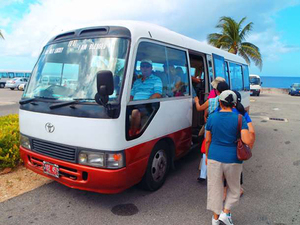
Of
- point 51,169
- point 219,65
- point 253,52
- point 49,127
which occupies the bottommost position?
point 51,169

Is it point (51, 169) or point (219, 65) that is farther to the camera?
point (219, 65)

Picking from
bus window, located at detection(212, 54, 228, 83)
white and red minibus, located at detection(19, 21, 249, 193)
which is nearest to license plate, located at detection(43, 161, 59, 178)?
white and red minibus, located at detection(19, 21, 249, 193)

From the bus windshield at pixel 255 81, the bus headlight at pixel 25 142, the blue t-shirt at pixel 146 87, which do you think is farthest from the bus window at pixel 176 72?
the bus windshield at pixel 255 81

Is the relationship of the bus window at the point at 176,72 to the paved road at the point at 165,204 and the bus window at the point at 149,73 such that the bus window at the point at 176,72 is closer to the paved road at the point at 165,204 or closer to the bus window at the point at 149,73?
the bus window at the point at 149,73

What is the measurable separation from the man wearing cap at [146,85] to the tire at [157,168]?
84cm

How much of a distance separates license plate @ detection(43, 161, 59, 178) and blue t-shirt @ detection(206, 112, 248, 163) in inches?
81.7

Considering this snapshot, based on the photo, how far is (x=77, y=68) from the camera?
11.1 ft

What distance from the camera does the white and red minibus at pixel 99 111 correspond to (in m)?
3.03

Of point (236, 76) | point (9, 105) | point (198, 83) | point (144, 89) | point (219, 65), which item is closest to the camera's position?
point (144, 89)

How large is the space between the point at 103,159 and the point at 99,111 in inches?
23.5

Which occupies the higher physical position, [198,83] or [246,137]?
[198,83]

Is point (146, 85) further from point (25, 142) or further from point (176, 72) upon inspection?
point (25, 142)

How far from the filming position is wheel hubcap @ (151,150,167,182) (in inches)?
153

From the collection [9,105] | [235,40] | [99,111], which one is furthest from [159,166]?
[235,40]
